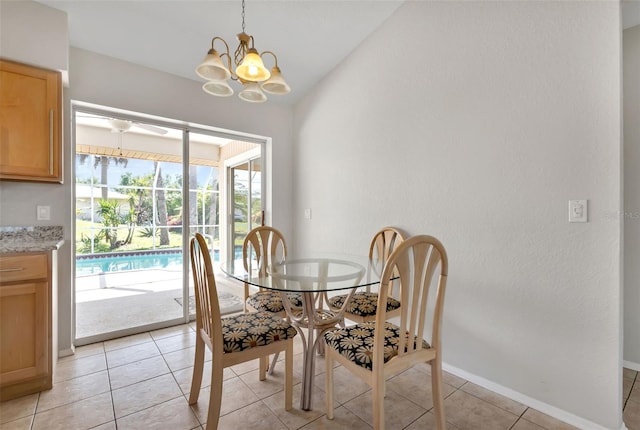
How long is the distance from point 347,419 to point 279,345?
56 cm

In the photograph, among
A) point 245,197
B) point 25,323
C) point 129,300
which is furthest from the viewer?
point 245,197

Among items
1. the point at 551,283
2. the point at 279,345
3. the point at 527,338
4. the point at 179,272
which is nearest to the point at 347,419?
the point at 279,345

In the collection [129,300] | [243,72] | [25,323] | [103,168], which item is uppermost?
[243,72]

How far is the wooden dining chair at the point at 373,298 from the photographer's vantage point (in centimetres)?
200

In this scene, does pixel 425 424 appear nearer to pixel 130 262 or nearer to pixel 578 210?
pixel 578 210

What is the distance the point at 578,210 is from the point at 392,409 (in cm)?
149

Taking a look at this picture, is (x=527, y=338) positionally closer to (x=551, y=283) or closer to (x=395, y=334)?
(x=551, y=283)

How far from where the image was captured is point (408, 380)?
1998 millimetres

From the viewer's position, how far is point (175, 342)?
254cm

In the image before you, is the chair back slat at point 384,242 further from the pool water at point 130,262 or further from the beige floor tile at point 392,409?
the pool water at point 130,262

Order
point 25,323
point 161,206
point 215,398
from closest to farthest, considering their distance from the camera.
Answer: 1. point 215,398
2. point 25,323
3. point 161,206

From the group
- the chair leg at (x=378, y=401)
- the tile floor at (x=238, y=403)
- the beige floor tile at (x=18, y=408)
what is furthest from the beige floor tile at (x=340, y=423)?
the beige floor tile at (x=18, y=408)

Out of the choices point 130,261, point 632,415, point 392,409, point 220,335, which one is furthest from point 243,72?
point 632,415

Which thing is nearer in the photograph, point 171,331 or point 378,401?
point 378,401
